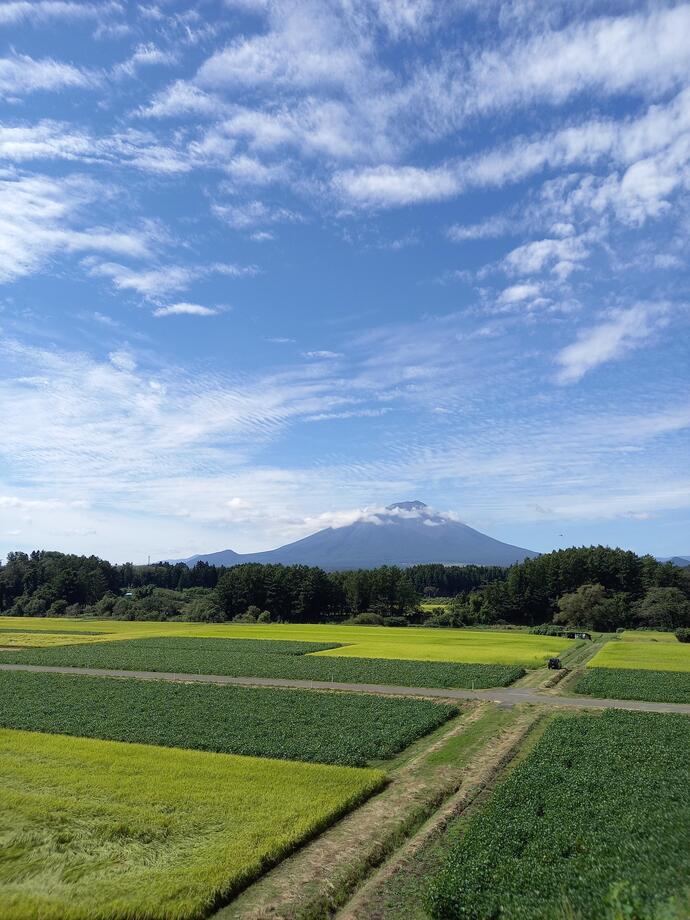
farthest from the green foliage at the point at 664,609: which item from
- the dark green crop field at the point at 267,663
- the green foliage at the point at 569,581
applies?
the dark green crop field at the point at 267,663

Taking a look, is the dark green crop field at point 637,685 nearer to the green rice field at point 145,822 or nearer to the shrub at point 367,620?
the green rice field at point 145,822

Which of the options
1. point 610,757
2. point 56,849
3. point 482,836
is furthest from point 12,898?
point 610,757

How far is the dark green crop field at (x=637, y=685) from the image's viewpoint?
36344mm

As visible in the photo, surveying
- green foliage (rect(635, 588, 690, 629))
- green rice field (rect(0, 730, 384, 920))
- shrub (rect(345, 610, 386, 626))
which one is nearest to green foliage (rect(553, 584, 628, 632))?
green foliage (rect(635, 588, 690, 629))

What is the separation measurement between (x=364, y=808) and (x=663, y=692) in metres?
26.4

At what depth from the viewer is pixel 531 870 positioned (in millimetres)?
13836

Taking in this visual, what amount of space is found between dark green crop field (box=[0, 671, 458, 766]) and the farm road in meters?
3.03

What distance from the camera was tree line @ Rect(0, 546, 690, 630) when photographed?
10131cm

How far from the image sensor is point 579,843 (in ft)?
49.8

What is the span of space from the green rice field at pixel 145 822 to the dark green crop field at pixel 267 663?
69.8 feet

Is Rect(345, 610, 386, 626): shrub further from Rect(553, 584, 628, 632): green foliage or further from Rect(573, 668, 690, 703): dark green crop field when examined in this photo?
Rect(573, 668, 690, 703): dark green crop field

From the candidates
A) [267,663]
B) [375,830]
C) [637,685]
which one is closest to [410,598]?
[267,663]

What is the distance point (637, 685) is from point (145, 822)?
112 feet

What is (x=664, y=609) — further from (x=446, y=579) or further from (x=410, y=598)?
(x=446, y=579)
